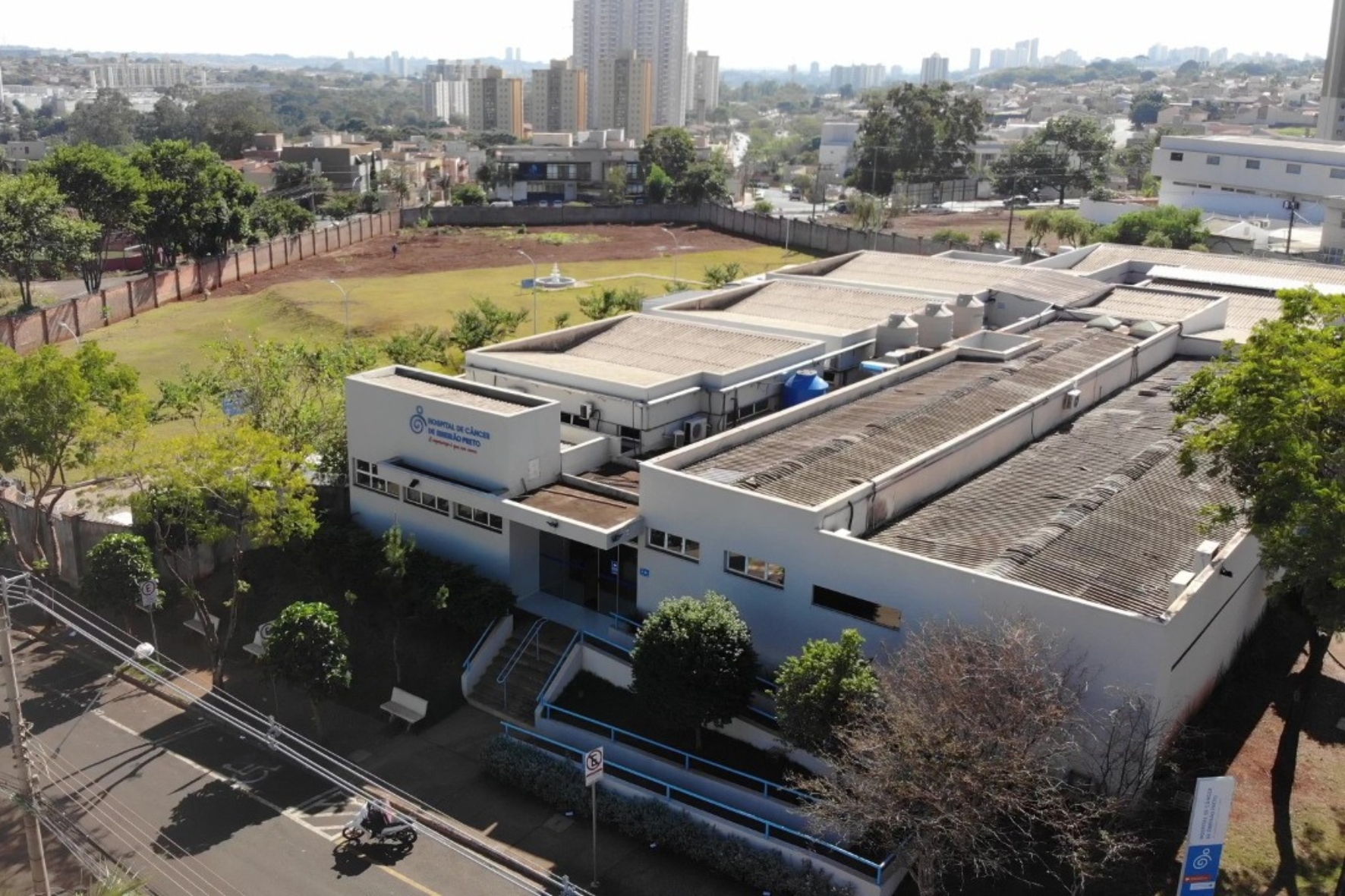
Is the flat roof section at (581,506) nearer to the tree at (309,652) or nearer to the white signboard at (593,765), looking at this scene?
the tree at (309,652)

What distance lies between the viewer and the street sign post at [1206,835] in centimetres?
1786

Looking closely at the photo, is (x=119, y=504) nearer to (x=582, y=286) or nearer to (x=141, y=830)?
(x=141, y=830)

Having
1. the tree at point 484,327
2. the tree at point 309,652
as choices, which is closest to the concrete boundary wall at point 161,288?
the tree at point 484,327

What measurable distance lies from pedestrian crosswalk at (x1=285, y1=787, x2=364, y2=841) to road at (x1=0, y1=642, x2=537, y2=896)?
3cm

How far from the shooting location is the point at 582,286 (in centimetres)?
7494

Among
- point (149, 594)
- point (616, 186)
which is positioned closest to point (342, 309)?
point (149, 594)

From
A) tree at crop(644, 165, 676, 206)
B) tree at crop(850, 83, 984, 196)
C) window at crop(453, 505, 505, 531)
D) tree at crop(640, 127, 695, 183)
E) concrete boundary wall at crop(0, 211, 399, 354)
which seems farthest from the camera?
tree at crop(640, 127, 695, 183)

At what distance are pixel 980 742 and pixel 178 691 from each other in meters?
19.5

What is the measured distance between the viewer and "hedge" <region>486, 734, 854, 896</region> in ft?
70.5

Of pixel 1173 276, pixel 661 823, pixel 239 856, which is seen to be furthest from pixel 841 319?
pixel 239 856

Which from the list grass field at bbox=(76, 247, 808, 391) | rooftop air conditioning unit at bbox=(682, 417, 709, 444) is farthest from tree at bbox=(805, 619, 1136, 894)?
grass field at bbox=(76, 247, 808, 391)

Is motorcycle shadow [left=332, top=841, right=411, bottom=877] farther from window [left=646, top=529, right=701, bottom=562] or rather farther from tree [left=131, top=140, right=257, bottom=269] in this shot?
tree [left=131, top=140, right=257, bottom=269]

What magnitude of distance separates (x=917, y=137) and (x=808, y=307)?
8749 centimetres

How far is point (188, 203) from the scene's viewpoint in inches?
3076
